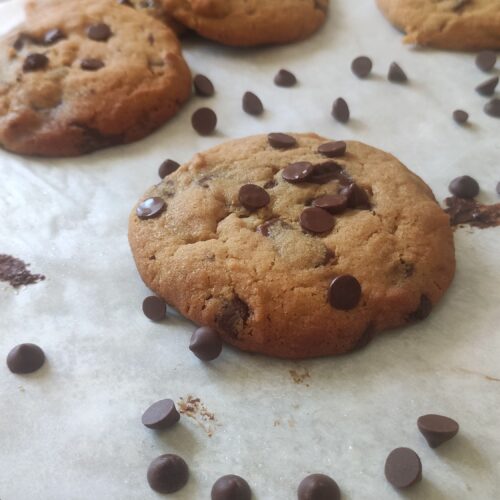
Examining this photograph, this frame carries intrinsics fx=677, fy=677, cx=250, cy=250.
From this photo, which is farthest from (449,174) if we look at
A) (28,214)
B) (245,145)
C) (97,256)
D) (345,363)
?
(28,214)

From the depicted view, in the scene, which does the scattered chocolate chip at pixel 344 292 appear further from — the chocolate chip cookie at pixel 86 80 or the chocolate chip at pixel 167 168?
the chocolate chip cookie at pixel 86 80

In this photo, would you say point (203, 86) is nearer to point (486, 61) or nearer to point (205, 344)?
point (486, 61)

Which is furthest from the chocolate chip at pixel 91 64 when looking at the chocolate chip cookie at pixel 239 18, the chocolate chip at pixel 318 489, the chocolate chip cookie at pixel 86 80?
the chocolate chip at pixel 318 489

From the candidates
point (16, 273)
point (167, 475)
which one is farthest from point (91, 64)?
point (167, 475)

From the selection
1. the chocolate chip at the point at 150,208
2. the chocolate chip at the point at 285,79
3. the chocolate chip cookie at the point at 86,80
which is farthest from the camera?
the chocolate chip at the point at 285,79

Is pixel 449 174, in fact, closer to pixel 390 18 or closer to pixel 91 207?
pixel 390 18

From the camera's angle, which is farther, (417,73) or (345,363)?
(417,73)
